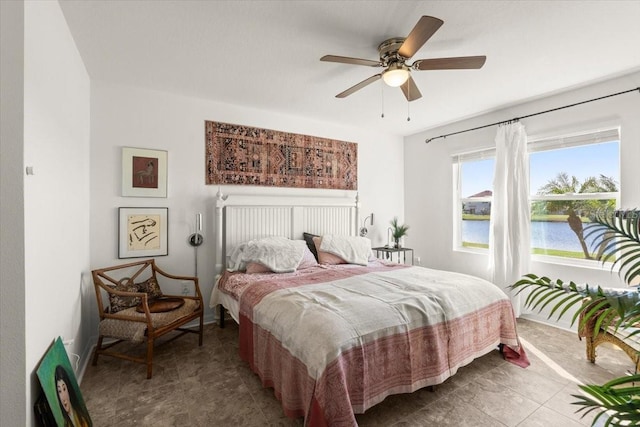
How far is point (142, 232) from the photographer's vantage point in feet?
9.99

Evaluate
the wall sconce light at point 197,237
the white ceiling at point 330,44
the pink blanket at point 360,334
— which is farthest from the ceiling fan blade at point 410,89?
the wall sconce light at point 197,237

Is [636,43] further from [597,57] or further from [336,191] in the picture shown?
[336,191]

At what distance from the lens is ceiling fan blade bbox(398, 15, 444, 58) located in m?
1.58

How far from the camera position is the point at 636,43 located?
2.28 metres

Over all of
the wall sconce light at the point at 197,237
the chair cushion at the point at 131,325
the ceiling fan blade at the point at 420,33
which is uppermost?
the ceiling fan blade at the point at 420,33

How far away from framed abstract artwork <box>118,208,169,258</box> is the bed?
0.58 metres

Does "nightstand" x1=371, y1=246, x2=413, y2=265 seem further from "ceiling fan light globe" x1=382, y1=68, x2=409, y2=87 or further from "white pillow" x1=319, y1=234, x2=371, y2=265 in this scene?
"ceiling fan light globe" x1=382, y1=68, x2=409, y2=87

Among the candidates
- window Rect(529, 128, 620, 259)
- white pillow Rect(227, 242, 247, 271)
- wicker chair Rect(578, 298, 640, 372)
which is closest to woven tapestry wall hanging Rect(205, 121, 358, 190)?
white pillow Rect(227, 242, 247, 271)

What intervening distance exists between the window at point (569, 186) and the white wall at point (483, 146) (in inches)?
5.6

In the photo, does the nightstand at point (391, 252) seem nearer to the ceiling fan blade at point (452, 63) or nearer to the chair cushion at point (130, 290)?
the ceiling fan blade at point (452, 63)

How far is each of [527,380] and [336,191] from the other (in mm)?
3001

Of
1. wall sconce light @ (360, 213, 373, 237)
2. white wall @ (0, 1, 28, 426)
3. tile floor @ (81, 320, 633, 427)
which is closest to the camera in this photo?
white wall @ (0, 1, 28, 426)

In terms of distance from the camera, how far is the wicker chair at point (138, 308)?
2.30 meters

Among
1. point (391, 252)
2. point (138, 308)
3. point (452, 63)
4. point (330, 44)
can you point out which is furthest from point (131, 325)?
point (391, 252)
